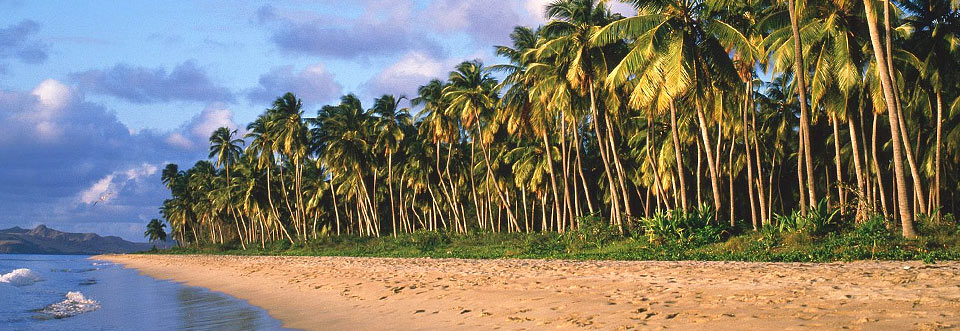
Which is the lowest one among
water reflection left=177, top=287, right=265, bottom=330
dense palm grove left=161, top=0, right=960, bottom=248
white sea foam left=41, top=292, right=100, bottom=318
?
water reflection left=177, top=287, right=265, bottom=330

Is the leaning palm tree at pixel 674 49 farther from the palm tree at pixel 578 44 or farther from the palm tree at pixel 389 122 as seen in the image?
the palm tree at pixel 389 122

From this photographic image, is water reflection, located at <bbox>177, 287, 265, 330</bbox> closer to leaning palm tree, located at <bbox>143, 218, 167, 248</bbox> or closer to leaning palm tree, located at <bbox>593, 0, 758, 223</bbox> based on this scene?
leaning palm tree, located at <bbox>593, 0, 758, 223</bbox>

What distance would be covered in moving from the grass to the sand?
6.61 feet

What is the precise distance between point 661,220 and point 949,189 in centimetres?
2034

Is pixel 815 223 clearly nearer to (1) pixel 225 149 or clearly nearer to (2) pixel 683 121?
(2) pixel 683 121

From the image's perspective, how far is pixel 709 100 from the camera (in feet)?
75.7

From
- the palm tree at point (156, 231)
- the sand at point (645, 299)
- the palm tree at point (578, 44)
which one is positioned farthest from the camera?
the palm tree at point (156, 231)

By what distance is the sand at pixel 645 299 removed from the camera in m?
7.46

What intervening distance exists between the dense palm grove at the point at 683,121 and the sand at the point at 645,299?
264 inches

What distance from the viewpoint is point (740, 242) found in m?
18.1

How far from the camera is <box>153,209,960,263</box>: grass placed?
14.1 metres

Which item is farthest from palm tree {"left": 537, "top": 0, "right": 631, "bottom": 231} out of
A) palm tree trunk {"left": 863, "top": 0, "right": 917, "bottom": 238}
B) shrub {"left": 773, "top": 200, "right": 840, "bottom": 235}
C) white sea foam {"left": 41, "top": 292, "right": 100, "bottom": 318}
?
white sea foam {"left": 41, "top": 292, "right": 100, "bottom": 318}

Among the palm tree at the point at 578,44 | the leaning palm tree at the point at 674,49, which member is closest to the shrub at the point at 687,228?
the leaning palm tree at the point at 674,49

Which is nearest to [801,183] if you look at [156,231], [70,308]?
[70,308]
